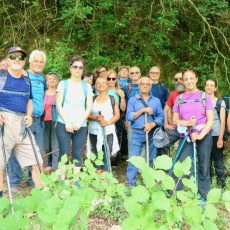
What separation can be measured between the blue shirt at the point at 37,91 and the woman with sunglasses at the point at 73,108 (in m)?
0.26

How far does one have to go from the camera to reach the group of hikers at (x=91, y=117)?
395 centimetres

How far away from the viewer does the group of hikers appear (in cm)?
395

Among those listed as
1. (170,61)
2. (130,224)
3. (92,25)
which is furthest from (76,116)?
(170,61)

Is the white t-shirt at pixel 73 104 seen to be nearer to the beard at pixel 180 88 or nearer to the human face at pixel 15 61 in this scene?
the human face at pixel 15 61

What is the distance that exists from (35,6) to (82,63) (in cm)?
525

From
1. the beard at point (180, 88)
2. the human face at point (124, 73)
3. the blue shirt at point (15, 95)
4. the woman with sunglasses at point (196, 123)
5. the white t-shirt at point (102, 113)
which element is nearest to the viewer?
the blue shirt at point (15, 95)

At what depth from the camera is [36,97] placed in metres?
4.75

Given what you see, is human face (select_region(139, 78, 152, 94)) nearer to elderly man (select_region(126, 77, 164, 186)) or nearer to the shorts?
elderly man (select_region(126, 77, 164, 186))

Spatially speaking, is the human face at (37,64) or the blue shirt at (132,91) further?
the blue shirt at (132,91)

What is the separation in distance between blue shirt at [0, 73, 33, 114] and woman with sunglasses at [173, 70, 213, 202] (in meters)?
1.92

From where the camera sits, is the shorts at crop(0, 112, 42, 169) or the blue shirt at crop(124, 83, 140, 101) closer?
the shorts at crop(0, 112, 42, 169)

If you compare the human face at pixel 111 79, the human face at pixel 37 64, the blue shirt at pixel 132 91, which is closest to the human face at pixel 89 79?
the human face at pixel 111 79

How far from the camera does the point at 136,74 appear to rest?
20.1 feet

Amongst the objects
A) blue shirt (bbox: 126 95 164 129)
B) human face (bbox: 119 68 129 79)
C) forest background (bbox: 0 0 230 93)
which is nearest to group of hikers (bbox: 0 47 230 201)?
blue shirt (bbox: 126 95 164 129)
